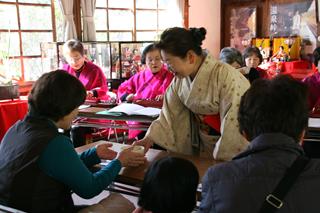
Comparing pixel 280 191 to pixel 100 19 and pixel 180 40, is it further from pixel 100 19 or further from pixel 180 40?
pixel 100 19

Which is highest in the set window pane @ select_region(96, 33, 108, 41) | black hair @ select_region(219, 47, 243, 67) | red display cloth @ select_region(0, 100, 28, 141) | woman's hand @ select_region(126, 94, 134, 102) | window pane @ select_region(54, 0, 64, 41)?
window pane @ select_region(54, 0, 64, 41)

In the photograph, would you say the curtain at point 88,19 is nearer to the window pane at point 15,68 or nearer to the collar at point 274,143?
the window pane at point 15,68

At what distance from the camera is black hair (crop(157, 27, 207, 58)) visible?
5.58ft

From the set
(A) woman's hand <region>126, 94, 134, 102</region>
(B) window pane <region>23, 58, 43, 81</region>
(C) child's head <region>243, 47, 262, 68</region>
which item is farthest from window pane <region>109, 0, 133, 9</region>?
(A) woman's hand <region>126, 94, 134, 102</region>

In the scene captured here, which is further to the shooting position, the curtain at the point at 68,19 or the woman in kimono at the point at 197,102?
the curtain at the point at 68,19

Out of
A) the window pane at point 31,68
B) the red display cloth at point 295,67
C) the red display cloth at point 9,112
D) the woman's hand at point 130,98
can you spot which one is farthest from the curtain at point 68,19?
the red display cloth at point 295,67

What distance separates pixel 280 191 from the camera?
0.89 m

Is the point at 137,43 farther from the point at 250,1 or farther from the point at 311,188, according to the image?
the point at 311,188

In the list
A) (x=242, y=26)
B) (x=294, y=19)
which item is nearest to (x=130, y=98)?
(x=294, y=19)

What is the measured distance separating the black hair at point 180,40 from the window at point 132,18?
165 inches

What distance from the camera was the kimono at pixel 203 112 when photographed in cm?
169

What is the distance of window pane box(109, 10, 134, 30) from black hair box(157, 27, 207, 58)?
438cm

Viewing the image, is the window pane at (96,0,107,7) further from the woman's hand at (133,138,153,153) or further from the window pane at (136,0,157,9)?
the woman's hand at (133,138,153,153)

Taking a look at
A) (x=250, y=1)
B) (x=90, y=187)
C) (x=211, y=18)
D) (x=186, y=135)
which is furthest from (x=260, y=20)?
(x=90, y=187)
